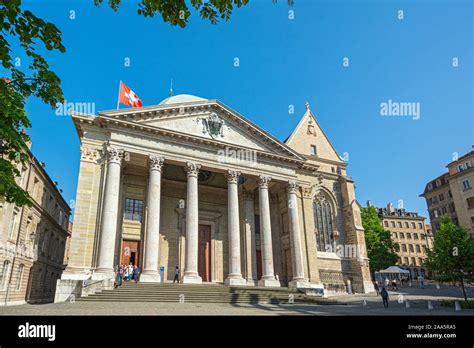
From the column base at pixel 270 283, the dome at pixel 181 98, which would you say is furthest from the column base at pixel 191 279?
the dome at pixel 181 98

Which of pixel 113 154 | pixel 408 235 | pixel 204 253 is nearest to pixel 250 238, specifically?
pixel 204 253

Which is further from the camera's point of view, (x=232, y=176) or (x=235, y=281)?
(x=232, y=176)

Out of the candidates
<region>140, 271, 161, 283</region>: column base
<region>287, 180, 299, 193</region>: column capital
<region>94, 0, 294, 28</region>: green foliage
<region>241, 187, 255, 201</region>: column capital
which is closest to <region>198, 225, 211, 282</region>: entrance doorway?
<region>241, 187, 255, 201</region>: column capital

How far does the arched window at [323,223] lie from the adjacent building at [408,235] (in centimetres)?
4604

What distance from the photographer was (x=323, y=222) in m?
33.3

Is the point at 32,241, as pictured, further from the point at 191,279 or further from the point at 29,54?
the point at 29,54

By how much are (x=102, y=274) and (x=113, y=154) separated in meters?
7.99

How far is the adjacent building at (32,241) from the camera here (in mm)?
24203

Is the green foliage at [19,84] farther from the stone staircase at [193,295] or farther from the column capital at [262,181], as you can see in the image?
the column capital at [262,181]

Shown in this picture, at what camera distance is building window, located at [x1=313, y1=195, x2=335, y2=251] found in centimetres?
3256

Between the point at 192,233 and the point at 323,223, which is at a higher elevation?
the point at 323,223

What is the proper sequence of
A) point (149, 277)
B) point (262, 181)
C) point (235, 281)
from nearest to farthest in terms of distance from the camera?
point (149, 277), point (235, 281), point (262, 181)

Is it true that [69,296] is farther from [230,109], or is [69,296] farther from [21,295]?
[230,109]
